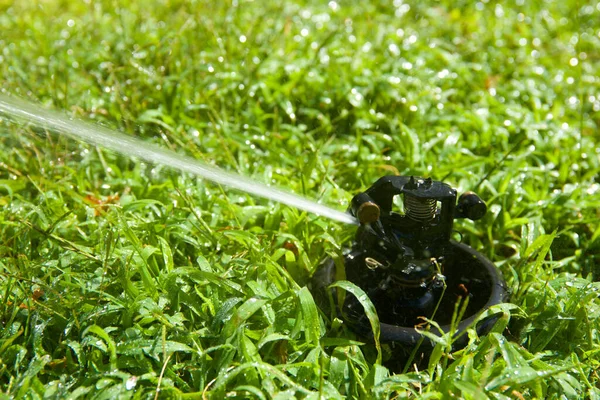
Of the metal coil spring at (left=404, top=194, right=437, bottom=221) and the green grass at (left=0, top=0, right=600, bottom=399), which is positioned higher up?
the metal coil spring at (left=404, top=194, right=437, bottom=221)

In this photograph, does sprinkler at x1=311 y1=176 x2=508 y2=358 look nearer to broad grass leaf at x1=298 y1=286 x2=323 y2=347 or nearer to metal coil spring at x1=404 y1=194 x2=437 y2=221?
metal coil spring at x1=404 y1=194 x2=437 y2=221

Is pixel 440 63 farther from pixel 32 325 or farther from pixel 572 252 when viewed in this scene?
pixel 32 325

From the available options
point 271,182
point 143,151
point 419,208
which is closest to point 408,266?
point 419,208

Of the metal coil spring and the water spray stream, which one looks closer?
the metal coil spring

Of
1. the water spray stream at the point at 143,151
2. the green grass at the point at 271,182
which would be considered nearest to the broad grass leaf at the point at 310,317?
the green grass at the point at 271,182

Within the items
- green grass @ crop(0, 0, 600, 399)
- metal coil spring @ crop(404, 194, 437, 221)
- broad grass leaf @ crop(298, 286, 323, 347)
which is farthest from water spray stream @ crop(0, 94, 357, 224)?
broad grass leaf @ crop(298, 286, 323, 347)

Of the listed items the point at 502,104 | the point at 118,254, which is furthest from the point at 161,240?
the point at 502,104

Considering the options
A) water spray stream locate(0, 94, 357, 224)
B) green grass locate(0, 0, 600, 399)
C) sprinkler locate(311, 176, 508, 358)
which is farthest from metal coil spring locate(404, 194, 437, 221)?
green grass locate(0, 0, 600, 399)
